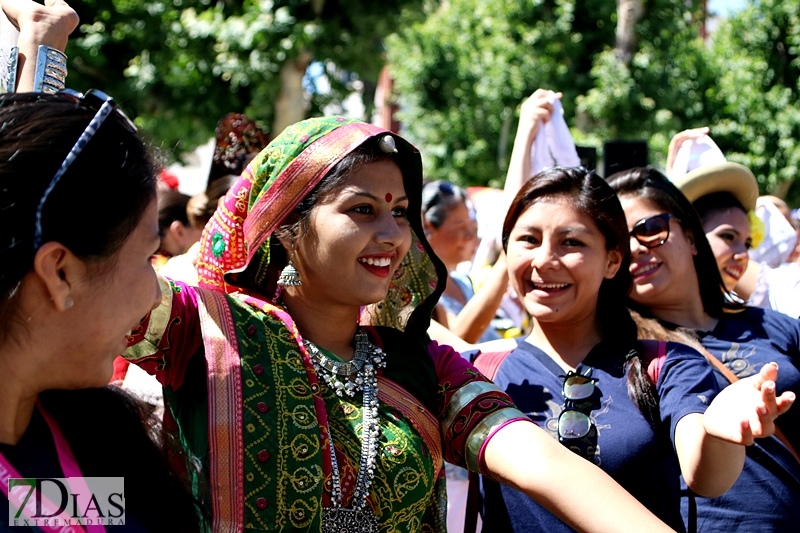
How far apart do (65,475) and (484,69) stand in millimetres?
16323

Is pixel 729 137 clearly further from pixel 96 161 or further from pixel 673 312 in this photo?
pixel 96 161

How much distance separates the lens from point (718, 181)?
3365 mm

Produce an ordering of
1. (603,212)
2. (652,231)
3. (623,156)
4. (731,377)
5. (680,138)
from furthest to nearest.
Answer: (680,138)
(623,156)
(652,231)
(731,377)
(603,212)

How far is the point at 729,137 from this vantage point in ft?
50.6

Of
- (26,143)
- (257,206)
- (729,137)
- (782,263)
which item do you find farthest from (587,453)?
(729,137)

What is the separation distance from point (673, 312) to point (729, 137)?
13.9m

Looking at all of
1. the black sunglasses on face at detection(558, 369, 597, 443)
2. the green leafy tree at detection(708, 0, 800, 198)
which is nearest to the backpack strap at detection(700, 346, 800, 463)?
the black sunglasses on face at detection(558, 369, 597, 443)

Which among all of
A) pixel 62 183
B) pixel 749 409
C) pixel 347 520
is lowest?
pixel 347 520

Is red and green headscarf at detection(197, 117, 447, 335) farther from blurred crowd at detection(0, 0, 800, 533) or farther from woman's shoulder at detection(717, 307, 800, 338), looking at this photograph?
woman's shoulder at detection(717, 307, 800, 338)

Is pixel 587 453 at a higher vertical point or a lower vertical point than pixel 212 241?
higher

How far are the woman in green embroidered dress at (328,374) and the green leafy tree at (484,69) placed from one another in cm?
1373

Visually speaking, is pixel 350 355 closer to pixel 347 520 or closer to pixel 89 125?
pixel 347 520

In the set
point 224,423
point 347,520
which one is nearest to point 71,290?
point 224,423

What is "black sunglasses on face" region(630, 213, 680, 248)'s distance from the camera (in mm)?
2791
